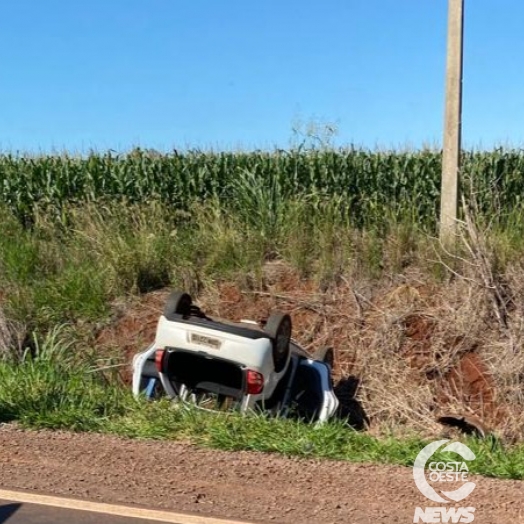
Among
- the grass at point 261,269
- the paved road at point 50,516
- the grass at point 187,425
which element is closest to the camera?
the paved road at point 50,516

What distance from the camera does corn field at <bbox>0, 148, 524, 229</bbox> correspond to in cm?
1262

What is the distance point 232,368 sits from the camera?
24.0 ft

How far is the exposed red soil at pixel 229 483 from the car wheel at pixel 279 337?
1.41 m

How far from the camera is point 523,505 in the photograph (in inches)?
191

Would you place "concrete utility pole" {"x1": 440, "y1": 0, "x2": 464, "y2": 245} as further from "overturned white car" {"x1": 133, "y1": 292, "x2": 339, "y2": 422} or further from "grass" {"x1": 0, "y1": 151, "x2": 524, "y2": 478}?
"overturned white car" {"x1": 133, "y1": 292, "x2": 339, "y2": 422}

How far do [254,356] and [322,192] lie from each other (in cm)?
595

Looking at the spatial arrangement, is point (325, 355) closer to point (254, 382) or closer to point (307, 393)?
point (307, 393)

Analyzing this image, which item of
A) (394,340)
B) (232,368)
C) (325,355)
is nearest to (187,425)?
(232,368)

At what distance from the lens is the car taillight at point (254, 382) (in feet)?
23.0

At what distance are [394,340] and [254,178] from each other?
449 centimetres

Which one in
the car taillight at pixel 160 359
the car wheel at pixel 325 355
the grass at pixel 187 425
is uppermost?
the car taillight at pixel 160 359

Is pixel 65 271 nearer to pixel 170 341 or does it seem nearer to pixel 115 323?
pixel 115 323

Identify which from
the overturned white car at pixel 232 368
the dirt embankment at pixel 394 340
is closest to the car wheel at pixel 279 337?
the overturned white car at pixel 232 368

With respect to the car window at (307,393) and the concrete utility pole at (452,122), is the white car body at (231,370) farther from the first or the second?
the concrete utility pole at (452,122)
